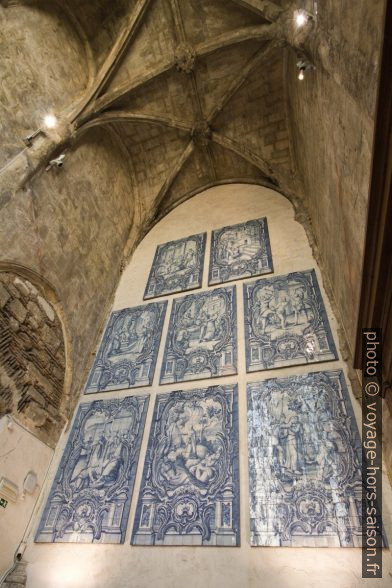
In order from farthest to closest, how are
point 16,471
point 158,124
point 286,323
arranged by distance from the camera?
1. point 158,124
2. point 286,323
3. point 16,471

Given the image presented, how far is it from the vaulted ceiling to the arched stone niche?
1.43ft

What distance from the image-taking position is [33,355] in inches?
205

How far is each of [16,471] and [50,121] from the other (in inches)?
210

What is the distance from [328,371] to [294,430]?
35.8 inches

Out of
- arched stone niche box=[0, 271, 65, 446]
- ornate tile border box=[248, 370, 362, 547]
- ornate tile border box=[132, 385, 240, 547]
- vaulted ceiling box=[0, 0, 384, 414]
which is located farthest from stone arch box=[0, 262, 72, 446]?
ornate tile border box=[248, 370, 362, 547]

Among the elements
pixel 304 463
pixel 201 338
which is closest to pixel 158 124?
pixel 201 338

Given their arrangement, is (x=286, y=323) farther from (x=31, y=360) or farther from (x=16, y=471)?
(x=16, y=471)

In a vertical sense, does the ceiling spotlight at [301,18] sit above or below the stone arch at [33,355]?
above

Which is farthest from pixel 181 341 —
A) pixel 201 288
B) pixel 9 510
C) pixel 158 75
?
pixel 158 75

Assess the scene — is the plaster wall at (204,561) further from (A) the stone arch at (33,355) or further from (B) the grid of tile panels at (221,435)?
(A) the stone arch at (33,355)

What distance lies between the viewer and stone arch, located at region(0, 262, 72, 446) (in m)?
4.75

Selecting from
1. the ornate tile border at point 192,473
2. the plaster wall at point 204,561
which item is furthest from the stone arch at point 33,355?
the ornate tile border at point 192,473

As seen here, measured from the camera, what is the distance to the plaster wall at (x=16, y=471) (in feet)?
13.6

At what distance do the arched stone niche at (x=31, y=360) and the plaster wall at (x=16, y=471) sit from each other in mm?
158
